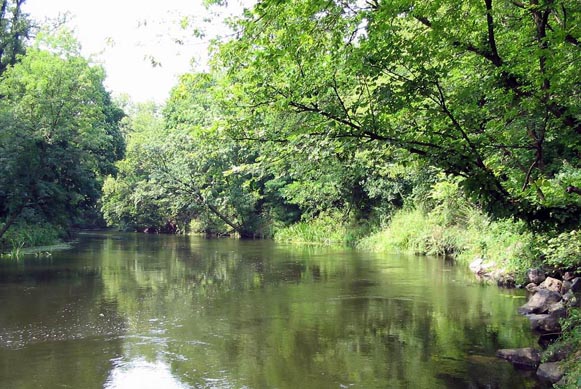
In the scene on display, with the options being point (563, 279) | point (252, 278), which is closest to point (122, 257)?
point (252, 278)

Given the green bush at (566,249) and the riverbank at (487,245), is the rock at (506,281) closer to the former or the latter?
the riverbank at (487,245)

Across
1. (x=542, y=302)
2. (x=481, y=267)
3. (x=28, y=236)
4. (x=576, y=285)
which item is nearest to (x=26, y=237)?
(x=28, y=236)

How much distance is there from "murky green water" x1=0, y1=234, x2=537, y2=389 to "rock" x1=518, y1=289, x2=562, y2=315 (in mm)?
387

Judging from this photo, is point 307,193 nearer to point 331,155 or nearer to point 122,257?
point 122,257

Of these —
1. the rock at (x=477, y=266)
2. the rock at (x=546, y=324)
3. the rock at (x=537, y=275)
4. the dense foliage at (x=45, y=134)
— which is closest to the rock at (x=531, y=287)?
the rock at (x=537, y=275)

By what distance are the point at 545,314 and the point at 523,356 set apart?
8.58 feet

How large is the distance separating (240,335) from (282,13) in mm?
5565

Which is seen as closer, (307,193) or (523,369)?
(523,369)

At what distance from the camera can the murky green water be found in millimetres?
7430

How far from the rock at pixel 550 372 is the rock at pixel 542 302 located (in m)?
3.29

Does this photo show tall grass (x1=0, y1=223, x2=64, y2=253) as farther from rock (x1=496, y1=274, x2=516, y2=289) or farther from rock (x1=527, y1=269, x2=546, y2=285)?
rock (x1=527, y1=269, x2=546, y2=285)

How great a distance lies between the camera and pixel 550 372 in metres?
7.16

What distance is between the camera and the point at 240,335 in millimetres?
9539

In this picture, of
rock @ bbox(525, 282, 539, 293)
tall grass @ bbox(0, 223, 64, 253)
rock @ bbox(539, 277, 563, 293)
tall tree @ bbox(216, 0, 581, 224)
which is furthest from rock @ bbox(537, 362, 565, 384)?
tall grass @ bbox(0, 223, 64, 253)
